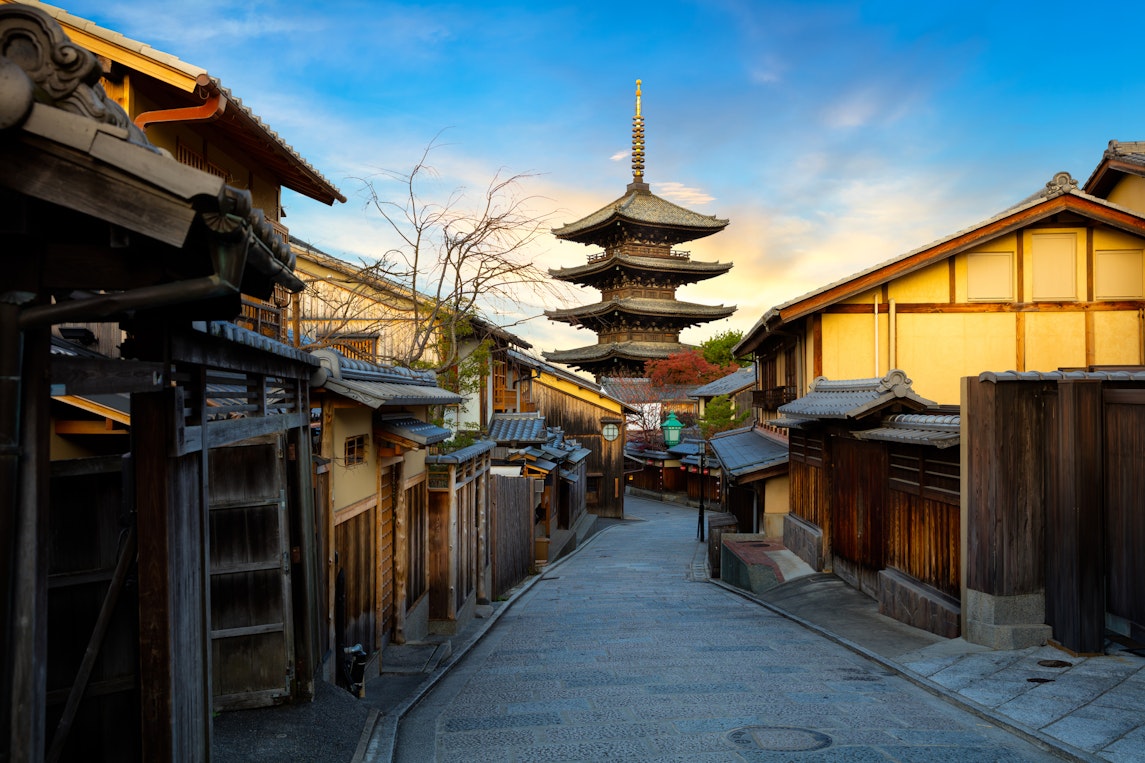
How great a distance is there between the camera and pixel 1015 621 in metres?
8.92

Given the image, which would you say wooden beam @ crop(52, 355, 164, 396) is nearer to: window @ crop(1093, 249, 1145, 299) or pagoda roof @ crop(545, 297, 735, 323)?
window @ crop(1093, 249, 1145, 299)

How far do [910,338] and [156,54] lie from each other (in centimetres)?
1528

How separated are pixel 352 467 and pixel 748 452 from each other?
16.1 meters

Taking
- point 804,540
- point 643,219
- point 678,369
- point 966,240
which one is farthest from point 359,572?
point 678,369

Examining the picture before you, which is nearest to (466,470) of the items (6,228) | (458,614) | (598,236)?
(458,614)

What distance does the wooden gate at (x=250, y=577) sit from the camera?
21.6 feet

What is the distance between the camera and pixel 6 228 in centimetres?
308

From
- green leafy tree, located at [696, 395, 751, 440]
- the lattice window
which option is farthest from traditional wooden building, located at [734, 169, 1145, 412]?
green leafy tree, located at [696, 395, 751, 440]

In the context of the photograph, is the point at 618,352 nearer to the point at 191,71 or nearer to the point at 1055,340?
the point at 1055,340

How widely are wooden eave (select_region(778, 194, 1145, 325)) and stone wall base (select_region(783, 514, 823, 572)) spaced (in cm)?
464

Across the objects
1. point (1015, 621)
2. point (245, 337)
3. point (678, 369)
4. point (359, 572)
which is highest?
point (678, 369)

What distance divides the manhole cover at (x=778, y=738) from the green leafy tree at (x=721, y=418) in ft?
114

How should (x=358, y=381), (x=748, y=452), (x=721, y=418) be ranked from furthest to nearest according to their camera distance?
(x=721, y=418) → (x=748, y=452) → (x=358, y=381)

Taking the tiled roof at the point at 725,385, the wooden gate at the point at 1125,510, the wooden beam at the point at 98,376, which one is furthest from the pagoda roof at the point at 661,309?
the wooden beam at the point at 98,376
